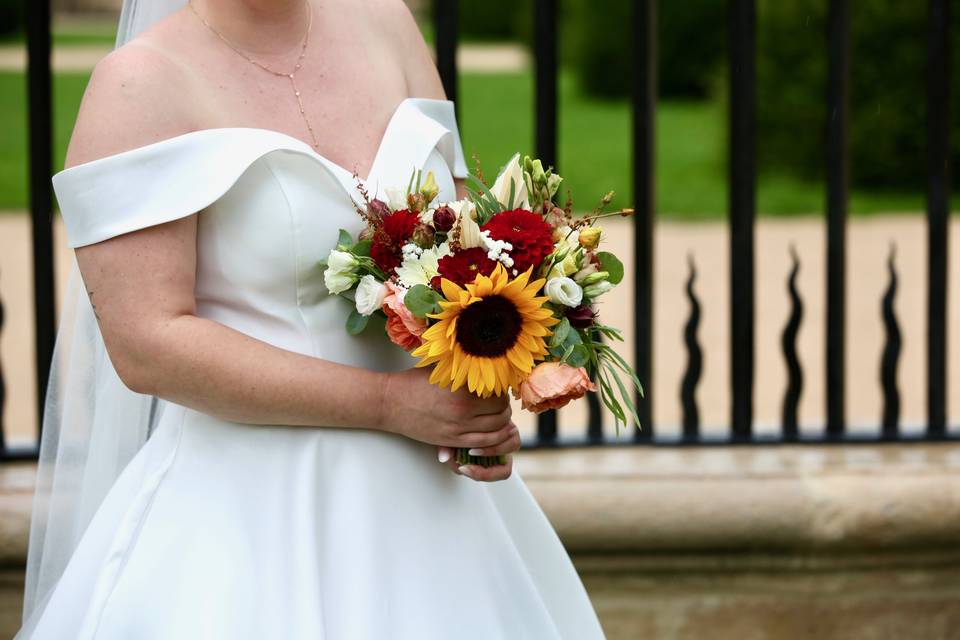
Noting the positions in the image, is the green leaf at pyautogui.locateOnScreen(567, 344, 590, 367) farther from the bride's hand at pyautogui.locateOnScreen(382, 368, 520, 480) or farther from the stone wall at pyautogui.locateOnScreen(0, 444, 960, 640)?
the stone wall at pyautogui.locateOnScreen(0, 444, 960, 640)

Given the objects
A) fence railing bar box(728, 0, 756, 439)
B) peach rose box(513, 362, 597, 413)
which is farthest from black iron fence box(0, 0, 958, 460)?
peach rose box(513, 362, 597, 413)

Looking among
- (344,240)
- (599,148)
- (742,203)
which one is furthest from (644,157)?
(599,148)

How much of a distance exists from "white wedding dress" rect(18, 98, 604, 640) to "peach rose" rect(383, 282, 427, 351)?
0.17m

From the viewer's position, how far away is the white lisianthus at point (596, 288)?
1938mm

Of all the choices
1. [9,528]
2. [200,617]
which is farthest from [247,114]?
[9,528]

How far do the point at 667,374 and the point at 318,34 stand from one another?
14.5 feet

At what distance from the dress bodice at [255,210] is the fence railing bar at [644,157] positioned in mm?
1355

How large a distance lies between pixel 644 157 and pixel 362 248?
1.59m

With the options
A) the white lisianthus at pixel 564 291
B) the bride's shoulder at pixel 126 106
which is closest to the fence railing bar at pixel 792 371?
the white lisianthus at pixel 564 291

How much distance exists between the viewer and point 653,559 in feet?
11.0

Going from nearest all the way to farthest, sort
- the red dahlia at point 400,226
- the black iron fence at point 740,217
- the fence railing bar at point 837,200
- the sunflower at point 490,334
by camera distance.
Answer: the sunflower at point 490,334 < the red dahlia at point 400,226 < the black iron fence at point 740,217 < the fence railing bar at point 837,200

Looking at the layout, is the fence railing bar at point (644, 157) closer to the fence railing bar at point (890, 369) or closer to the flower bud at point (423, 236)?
the fence railing bar at point (890, 369)

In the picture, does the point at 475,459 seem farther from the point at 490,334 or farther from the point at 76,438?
the point at 76,438

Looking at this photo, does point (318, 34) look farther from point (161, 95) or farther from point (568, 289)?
point (568, 289)
